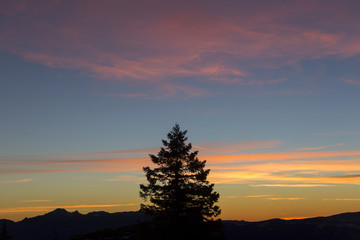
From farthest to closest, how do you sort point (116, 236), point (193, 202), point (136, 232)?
point (193, 202), point (136, 232), point (116, 236)

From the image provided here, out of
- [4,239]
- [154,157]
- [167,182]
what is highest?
[154,157]

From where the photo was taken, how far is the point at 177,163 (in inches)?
1321

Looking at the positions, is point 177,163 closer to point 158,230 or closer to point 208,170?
point 208,170

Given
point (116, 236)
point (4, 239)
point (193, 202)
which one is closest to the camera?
point (116, 236)

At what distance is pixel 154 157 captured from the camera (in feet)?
112

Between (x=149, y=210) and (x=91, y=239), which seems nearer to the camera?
(x=91, y=239)

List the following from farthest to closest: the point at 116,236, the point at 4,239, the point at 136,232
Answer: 1. the point at 4,239
2. the point at 136,232
3. the point at 116,236

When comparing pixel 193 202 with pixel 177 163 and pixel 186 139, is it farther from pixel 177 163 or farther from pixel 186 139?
pixel 186 139

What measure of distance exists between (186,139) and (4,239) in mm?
61504

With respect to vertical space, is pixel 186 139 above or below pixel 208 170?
above

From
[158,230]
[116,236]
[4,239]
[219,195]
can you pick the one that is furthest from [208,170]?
[4,239]

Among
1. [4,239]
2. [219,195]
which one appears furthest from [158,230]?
[4,239]

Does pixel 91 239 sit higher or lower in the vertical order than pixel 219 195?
lower

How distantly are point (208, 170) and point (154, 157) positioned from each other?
5.49m
